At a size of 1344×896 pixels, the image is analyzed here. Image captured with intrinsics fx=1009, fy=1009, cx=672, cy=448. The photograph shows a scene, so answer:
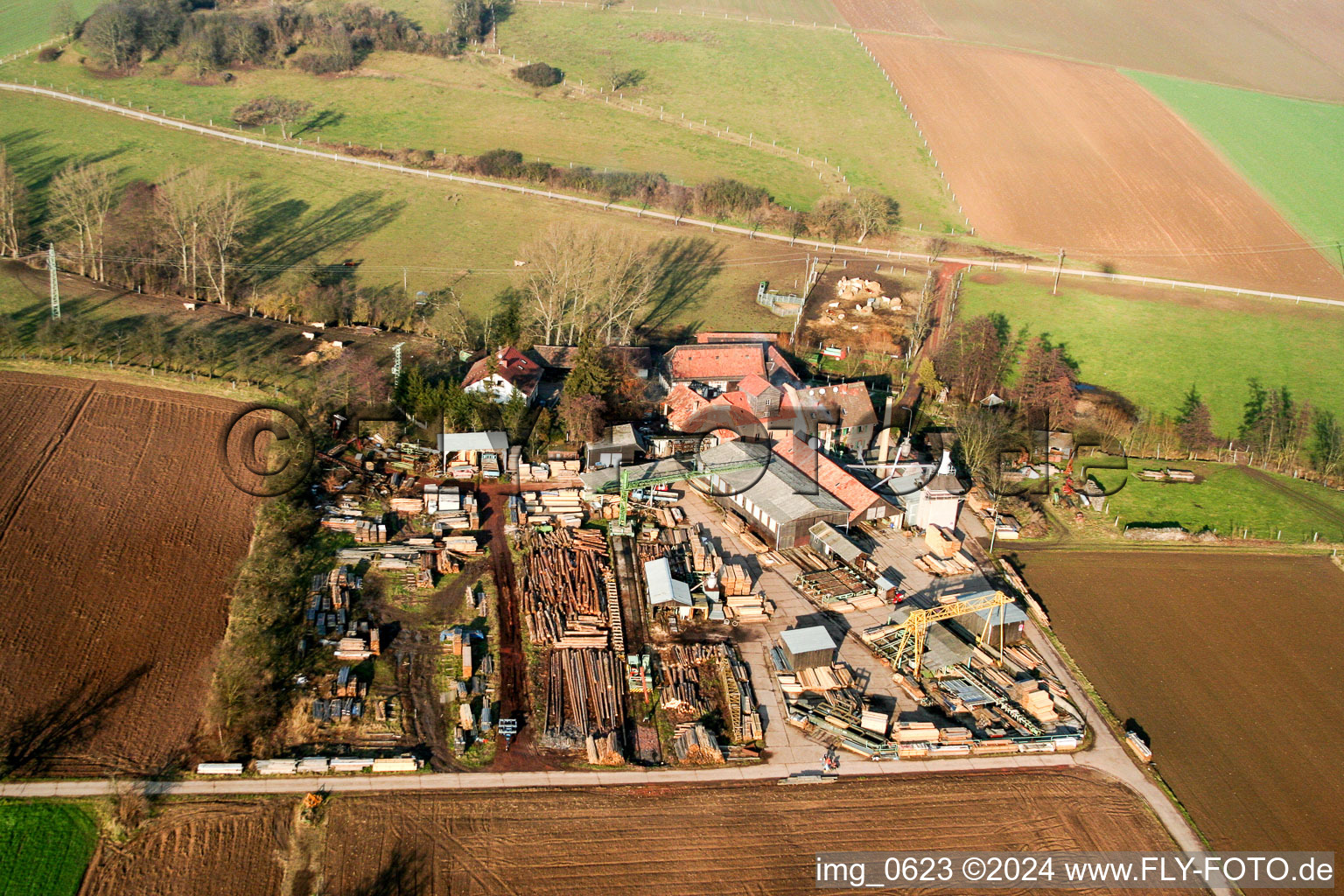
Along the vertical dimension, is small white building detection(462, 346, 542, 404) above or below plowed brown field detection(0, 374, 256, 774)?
above

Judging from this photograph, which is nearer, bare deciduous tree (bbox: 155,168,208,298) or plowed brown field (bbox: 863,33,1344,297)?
bare deciduous tree (bbox: 155,168,208,298)

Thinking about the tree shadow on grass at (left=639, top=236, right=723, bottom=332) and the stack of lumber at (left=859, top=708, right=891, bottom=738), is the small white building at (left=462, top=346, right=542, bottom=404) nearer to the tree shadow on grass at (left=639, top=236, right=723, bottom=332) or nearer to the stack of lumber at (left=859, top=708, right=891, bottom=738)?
the tree shadow on grass at (left=639, top=236, right=723, bottom=332)

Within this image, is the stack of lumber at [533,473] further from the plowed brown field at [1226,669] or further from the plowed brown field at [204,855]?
the plowed brown field at [1226,669]

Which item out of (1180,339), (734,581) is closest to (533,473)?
(734,581)

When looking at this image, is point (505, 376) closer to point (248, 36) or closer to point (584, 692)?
point (584, 692)

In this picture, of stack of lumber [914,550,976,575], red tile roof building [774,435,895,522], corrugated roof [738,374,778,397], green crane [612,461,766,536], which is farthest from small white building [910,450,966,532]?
corrugated roof [738,374,778,397]
